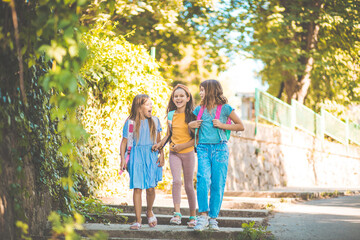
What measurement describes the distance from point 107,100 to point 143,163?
8.86 feet

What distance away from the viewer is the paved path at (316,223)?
5.34 m

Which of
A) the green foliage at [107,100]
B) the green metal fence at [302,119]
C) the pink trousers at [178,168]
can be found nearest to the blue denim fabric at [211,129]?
the pink trousers at [178,168]

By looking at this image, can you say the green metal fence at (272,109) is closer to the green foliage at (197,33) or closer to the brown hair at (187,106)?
the green foliage at (197,33)

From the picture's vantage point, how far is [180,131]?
5715 millimetres

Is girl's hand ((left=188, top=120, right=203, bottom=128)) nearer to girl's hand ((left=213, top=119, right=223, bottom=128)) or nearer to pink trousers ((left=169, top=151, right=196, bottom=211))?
girl's hand ((left=213, top=119, right=223, bottom=128))

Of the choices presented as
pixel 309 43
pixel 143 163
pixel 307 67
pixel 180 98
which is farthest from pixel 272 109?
pixel 143 163

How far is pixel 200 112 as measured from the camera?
5.52m

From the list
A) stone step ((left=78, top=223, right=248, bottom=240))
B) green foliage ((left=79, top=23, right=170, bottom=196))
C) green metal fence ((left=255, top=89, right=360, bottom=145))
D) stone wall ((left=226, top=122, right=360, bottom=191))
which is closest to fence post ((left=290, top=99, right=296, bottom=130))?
green metal fence ((left=255, top=89, right=360, bottom=145))

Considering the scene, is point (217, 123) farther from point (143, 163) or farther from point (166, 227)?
point (166, 227)

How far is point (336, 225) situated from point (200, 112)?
2.33 metres

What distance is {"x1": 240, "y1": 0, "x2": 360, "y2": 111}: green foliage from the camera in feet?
52.8

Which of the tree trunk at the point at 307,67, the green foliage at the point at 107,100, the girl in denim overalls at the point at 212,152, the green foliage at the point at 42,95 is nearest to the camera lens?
the green foliage at the point at 42,95

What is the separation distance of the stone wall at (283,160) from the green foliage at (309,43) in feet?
7.99

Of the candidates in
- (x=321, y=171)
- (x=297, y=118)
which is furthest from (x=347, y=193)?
(x=321, y=171)
